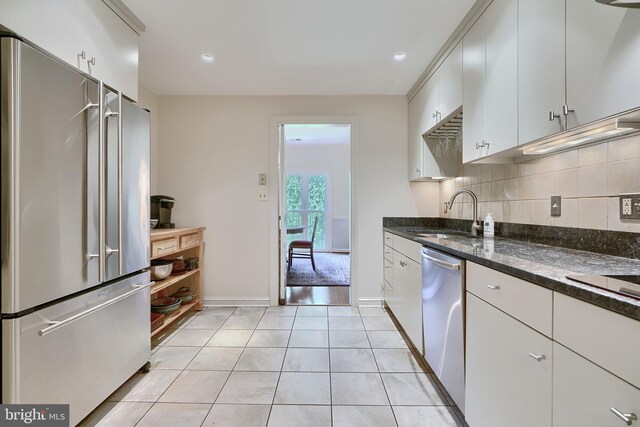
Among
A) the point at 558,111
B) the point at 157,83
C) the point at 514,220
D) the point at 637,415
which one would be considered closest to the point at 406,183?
the point at 514,220

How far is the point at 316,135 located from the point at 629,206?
509 cm

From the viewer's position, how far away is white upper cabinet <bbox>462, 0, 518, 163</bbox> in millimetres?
1362

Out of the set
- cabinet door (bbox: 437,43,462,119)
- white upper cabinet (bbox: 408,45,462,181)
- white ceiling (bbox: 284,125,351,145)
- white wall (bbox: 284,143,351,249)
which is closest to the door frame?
white upper cabinet (bbox: 408,45,462,181)

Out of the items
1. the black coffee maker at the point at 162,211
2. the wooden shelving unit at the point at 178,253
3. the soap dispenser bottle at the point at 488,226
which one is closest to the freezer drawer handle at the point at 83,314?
the wooden shelving unit at the point at 178,253

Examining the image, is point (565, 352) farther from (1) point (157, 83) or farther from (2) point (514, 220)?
(1) point (157, 83)

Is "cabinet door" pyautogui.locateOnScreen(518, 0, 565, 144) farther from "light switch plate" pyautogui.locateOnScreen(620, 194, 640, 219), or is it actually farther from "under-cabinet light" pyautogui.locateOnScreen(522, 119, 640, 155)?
"light switch plate" pyautogui.locateOnScreen(620, 194, 640, 219)

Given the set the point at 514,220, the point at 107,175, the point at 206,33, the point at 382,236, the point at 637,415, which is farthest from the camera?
the point at 382,236

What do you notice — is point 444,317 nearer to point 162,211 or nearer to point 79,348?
point 79,348

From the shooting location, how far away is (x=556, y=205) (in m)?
1.51

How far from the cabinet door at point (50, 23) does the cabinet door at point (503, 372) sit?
7.31ft

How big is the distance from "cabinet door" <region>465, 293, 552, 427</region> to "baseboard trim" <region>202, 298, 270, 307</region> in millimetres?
2217

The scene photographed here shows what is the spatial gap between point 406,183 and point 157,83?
2.77m

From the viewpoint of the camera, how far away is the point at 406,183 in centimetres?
303

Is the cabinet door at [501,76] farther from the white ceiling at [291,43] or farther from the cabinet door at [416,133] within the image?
the cabinet door at [416,133]
